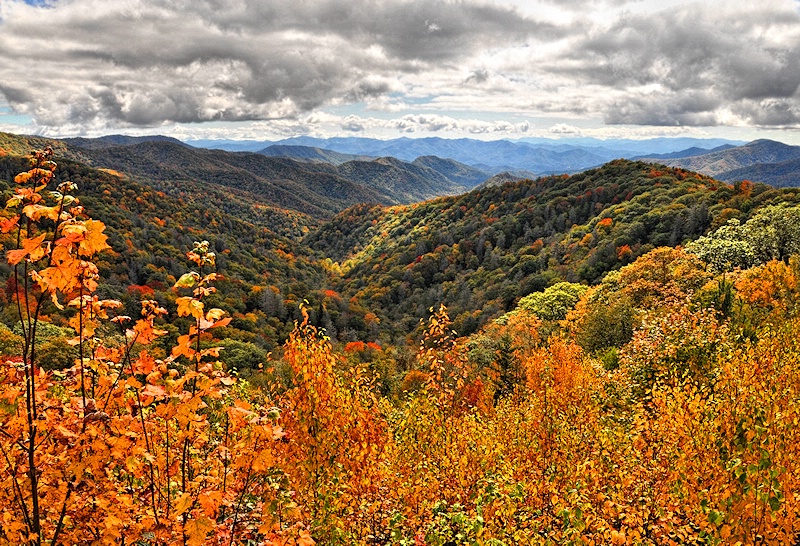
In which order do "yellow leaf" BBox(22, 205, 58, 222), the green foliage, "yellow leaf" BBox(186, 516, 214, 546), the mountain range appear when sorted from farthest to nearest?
the mountain range
the green foliage
"yellow leaf" BBox(186, 516, 214, 546)
"yellow leaf" BBox(22, 205, 58, 222)

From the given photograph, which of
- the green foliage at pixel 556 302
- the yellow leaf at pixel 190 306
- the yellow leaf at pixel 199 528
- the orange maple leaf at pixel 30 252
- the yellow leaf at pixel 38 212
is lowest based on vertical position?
the green foliage at pixel 556 302

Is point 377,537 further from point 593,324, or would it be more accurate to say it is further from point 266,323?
point 266,323

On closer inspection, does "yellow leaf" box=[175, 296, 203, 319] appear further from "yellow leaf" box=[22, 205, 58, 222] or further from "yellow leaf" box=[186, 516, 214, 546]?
"yellow leaf" box=[186, 516, 214, 546]

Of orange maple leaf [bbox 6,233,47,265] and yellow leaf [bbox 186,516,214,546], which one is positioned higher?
orange maple leaf [bbox 6,233,47,265]

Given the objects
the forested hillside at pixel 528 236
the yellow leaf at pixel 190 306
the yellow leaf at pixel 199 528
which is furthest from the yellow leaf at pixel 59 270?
the forested hillside at pixel 528 236

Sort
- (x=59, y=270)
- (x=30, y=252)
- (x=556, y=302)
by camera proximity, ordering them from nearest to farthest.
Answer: (x=30, y=252) → (x=59, y=270) → (x=556, y=302)

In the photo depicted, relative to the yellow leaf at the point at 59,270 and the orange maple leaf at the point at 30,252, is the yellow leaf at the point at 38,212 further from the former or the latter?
the yellow leaf at the point at 59,270

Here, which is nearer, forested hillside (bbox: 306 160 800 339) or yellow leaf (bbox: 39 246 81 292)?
yellow leaf (bbox: 39 246 81 292)

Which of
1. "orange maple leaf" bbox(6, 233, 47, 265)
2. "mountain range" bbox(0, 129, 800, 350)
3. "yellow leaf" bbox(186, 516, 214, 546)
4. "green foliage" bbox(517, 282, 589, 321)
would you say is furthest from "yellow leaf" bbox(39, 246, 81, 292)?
"mountain range" bbox(0, 129, 800, 350)

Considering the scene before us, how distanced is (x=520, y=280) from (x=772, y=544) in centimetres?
10914

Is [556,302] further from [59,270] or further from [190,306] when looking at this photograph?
[59,270]

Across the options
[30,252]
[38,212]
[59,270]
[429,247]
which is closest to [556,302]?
[59,270]

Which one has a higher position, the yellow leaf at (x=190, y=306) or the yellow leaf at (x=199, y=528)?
the yellow leaf at (x=190, y=306)

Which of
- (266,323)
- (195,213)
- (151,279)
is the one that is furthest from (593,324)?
(195,213)
